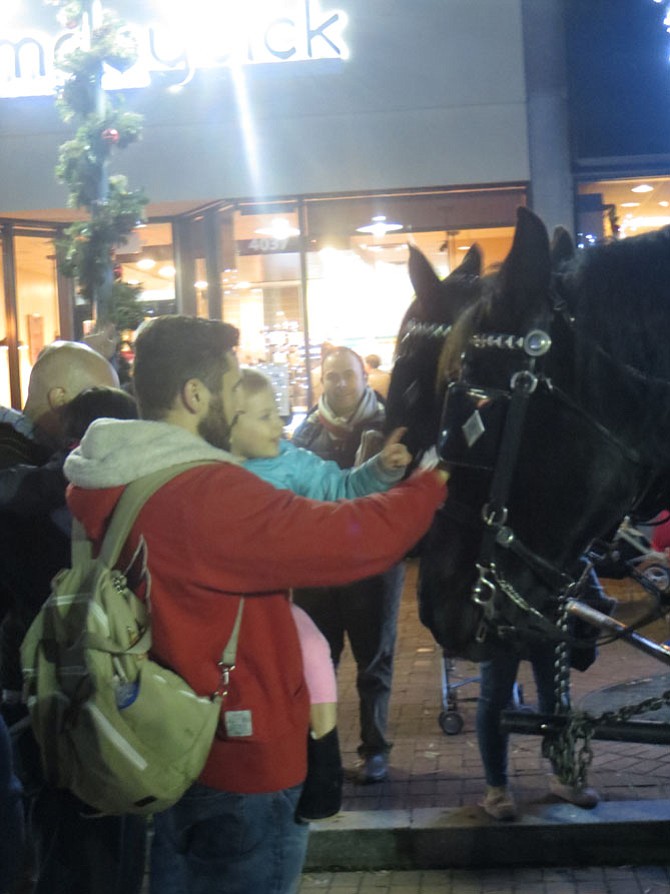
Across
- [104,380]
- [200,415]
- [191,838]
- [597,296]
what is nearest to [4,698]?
[104,380]

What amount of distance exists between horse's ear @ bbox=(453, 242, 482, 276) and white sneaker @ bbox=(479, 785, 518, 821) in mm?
2946

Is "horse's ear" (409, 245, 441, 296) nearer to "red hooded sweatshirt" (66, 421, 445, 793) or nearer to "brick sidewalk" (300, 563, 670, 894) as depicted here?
"red hooded sweatshirt" (66, 421, 445, 793)

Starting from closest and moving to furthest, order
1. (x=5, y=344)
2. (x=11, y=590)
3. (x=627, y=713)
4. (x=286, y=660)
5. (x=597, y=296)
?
(x=597, y=296) < (x=286, y=660) < (x=627, y=713) < (x=11, y=590) < (x=5, y=344)

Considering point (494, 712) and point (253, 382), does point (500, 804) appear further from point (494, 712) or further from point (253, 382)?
point (253, 382)

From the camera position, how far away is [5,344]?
14172mm

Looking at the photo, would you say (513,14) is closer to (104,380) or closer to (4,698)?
(104,380)

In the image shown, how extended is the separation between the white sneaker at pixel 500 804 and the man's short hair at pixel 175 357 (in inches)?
133

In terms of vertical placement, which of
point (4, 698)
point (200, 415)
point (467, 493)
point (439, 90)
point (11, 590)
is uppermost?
point (439, 90)

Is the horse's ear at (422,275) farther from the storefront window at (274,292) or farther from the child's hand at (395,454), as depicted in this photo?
the storefront window at (274,292)

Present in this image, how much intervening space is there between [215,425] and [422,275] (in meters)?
0.70

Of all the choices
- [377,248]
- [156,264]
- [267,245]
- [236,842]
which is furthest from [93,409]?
[156,264]

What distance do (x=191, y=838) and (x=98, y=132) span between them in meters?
7.23

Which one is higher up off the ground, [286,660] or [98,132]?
[98,132]

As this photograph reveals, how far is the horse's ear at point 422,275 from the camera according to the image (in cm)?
314
